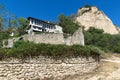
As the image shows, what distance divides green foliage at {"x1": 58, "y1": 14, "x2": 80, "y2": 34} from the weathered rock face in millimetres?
9303

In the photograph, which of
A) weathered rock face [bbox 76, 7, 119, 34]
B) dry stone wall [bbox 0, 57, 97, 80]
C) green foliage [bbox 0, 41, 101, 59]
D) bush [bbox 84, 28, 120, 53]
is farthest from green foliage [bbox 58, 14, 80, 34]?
dry stone wall [bbox 0, 57, 97, 80]

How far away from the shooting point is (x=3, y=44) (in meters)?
31.4

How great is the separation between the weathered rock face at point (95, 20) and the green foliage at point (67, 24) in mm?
9303

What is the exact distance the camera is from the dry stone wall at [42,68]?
9914 mm

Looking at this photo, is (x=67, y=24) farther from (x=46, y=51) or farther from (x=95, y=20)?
(x=46, y=51)

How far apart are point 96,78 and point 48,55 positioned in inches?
138

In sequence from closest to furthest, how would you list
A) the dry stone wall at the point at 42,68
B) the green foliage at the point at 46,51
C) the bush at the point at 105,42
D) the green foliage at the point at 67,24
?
the dry stone wall at the point at 42,68 < the green foliage at the point at 46,51 < the bush at the point at 105,42 < the green foliage at the point at 67,24

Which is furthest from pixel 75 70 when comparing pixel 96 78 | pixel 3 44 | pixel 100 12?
pixel 100 12

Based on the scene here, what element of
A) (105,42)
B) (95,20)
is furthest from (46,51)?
(95,20)

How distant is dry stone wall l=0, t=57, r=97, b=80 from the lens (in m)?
9.91

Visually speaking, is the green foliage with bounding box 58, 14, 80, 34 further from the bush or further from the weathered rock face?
the weathered rock face

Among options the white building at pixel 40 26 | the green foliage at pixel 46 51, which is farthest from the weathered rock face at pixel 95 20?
the green foliage at pixel 46 51

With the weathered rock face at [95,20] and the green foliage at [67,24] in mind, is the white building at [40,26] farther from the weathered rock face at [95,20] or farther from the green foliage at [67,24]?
the weathered rock face at [95,20]

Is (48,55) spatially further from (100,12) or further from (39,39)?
(100,12)
